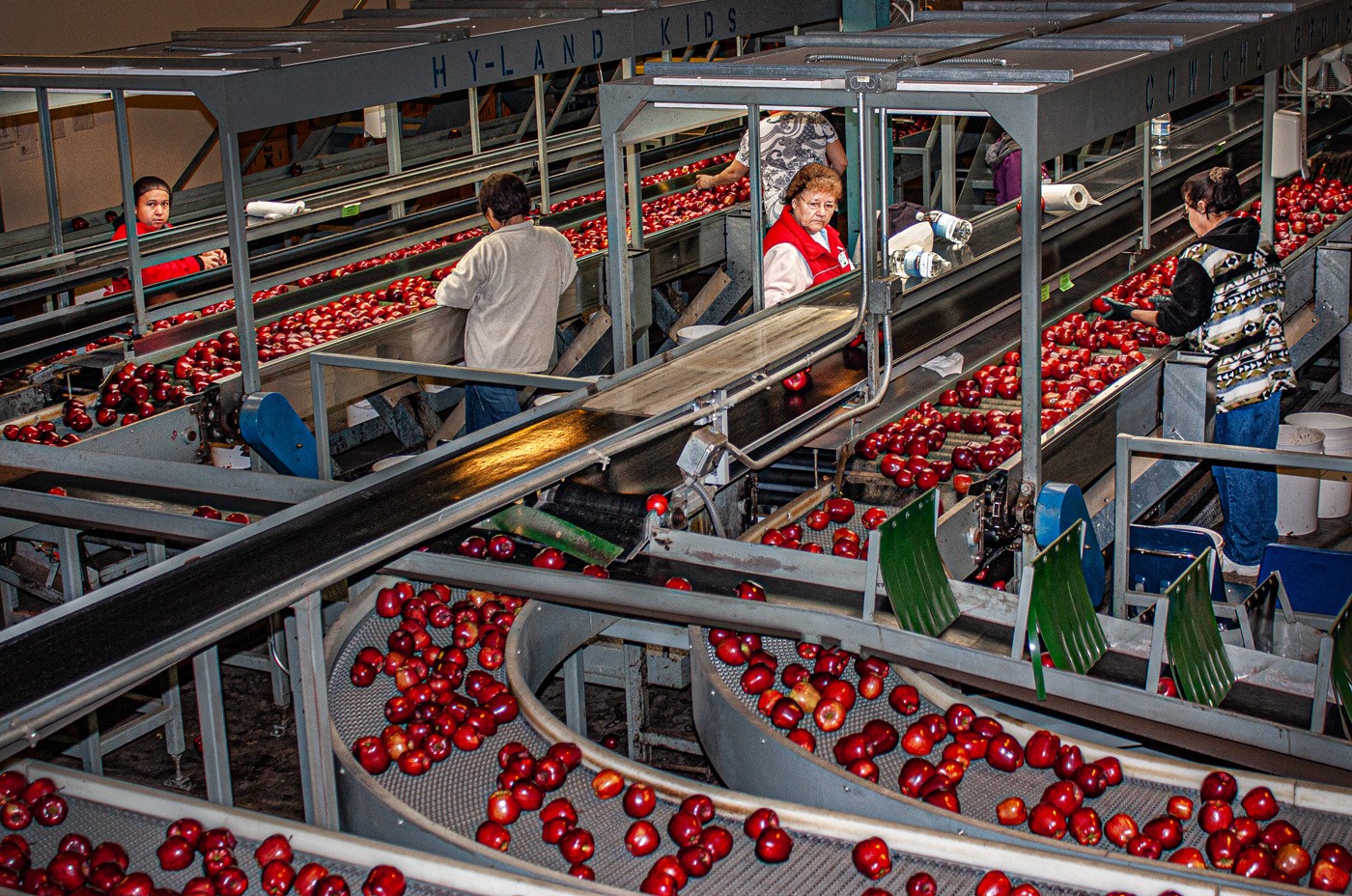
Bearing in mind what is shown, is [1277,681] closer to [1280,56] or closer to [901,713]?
[901,713]

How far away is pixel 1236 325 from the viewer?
5.59m

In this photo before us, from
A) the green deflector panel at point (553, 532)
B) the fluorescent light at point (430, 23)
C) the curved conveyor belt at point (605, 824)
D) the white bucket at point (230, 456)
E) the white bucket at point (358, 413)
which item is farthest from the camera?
the white bucket at point (358, 413)

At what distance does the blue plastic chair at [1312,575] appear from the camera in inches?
186

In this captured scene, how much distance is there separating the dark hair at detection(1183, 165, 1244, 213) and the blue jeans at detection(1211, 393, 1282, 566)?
2.58 ft

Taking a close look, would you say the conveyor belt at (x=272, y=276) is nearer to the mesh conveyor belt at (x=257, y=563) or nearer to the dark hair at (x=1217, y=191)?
the mesh conveyor belt at (x=257, y=563)

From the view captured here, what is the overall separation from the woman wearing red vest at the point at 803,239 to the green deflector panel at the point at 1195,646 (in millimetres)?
2519

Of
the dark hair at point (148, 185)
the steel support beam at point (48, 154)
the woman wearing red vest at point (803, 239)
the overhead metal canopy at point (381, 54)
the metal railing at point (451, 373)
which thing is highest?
the overhead metal canopy at point (381, 54)

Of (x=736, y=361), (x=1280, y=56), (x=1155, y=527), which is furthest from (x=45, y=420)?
(x=1280, y=56)

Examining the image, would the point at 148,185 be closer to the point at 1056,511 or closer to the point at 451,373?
the point at 451,373

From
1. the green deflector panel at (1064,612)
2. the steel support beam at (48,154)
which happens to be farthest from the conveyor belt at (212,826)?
the steel support beam at (48,154)

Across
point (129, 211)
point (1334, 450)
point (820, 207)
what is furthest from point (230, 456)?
point (1334, 450)

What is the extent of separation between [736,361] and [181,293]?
333cm

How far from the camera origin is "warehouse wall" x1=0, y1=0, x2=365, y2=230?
10.2 m

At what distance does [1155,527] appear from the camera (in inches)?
198
